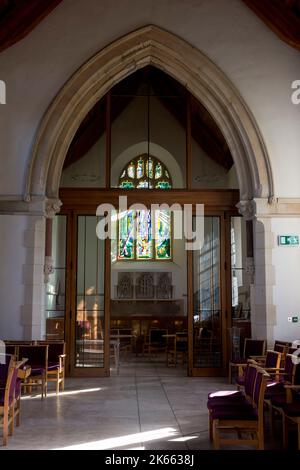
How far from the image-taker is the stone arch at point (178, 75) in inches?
334

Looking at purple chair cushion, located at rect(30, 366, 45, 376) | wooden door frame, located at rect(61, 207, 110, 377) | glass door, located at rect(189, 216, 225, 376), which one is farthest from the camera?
glass door, located at rect(189, 216, 225, 376)

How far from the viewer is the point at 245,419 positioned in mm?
4105

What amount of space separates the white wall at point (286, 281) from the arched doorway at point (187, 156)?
2.02 feet

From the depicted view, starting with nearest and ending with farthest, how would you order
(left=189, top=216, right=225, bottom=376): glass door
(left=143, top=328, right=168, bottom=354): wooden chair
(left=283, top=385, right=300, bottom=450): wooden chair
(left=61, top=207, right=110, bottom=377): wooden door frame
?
1. (left=283, top=385, right=300, bottom=450): wooden chair
2. (left=61, top=207, right=110, bottom=377): wooden door frame
3. (left=189, top=216, right=225, bottom=376): glass door
4. (left=143, top=328, right=168, bottom=354): wooden chair

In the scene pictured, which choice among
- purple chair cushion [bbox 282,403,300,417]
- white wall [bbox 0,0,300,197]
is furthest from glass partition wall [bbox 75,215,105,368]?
Answer: purple chair cushion [bbox 282,403,300,417]

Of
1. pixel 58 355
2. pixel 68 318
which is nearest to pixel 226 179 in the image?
pixel 68 318

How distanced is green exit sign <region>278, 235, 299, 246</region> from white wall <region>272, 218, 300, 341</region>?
0.05m

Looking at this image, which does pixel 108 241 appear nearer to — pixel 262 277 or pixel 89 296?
pixel 89 296

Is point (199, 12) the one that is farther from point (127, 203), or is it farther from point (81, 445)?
point (81, 445)

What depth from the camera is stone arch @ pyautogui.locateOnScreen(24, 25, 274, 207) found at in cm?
848

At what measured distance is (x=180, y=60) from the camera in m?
8.79

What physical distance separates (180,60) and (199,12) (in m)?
0.84

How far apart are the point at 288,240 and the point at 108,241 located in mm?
2996

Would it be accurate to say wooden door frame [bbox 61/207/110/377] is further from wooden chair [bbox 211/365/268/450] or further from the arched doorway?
wooden chair [bbox 211/365/268/450]
